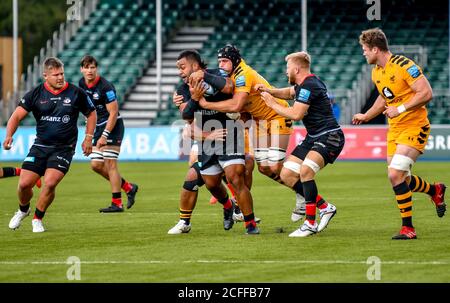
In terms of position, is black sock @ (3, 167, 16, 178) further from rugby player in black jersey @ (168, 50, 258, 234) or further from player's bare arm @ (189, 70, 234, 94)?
player's bare arm @ (189, 70, 234, 94)

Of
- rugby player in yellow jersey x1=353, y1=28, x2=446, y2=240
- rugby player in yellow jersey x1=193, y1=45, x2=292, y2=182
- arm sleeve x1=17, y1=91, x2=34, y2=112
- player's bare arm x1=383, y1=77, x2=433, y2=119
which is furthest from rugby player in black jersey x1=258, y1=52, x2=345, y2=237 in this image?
arm sleeve x1=17, y1=91, x2=34, y2=112

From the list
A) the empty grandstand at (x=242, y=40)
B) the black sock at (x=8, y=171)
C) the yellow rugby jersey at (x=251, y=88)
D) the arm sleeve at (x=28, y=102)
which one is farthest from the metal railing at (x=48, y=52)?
the arm sleeve at (x=28, y=102)

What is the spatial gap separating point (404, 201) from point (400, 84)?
4.20ft

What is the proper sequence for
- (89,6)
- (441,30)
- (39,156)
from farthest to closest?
(89,6)
(441,30)
(39,156)

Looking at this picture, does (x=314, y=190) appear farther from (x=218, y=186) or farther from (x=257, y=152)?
(x=257, y=152)

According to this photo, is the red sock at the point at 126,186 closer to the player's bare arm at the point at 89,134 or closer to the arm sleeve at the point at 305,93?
the player's bare arm at the point at 89,134

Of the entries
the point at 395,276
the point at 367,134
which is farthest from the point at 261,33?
the point at 395,276

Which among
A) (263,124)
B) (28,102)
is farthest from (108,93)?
(28,102)

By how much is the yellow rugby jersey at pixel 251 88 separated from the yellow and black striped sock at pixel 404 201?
2.06m

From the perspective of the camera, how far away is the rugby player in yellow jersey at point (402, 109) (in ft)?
39.8

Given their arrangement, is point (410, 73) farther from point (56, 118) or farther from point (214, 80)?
point (56, 118)

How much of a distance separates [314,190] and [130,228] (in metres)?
2.57

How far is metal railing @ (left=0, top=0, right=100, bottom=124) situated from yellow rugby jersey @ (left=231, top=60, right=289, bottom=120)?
21578 mm
